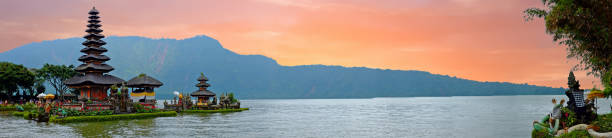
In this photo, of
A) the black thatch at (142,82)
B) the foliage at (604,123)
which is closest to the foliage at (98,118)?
the black thatch at (142,82)

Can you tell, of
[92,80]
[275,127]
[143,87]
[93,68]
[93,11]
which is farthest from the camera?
[93,11]

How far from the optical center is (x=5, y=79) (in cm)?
7825

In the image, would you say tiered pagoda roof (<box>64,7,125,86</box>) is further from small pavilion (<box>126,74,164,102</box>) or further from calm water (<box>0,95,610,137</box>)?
calm water (<box>0,95,610,137</box>)

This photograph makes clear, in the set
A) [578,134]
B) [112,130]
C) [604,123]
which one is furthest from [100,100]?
[604,123]

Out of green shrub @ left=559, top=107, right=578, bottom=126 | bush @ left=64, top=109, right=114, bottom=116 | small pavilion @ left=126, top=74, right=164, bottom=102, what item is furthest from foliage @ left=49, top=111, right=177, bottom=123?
green shrub @ left=559, top=107, right=578, bottom=126

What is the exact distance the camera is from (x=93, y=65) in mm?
63250

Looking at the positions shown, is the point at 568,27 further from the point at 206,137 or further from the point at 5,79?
the point at 5,79

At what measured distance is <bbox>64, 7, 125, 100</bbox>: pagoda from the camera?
6119cm

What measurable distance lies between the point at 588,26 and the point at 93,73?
60.3 metres

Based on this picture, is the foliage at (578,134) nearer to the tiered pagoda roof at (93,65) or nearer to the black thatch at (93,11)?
the tiered pagoda roof at (93,65)

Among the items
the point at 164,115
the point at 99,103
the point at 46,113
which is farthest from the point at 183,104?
the point at 46,113

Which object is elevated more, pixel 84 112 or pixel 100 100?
pixel 100 100

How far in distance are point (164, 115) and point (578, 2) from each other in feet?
150

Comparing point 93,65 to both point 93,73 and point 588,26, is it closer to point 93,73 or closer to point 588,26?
point 93,73
